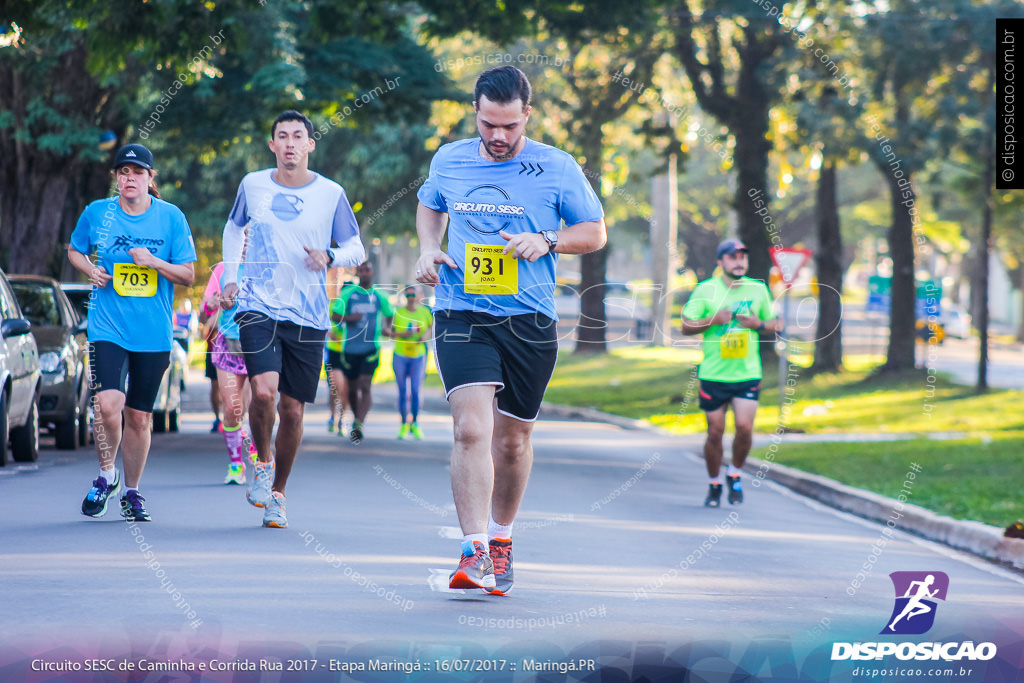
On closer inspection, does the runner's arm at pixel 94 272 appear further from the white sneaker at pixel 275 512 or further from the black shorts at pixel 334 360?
the black shorts at pixel 334 360

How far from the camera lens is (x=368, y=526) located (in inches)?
352

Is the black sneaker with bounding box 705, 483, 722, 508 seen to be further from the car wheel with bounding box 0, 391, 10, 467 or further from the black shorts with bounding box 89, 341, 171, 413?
the car wheel with bounding box 0, 391, 10, 467

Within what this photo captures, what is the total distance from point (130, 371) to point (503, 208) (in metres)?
2.92

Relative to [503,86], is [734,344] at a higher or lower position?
lower

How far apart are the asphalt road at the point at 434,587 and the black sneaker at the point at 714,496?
→ 9 cm

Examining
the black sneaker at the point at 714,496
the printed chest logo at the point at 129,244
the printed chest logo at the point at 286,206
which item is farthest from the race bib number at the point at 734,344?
the printed chest logo at the point at 129,244

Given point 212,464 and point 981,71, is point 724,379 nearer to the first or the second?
point 212,464

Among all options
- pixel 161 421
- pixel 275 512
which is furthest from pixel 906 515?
pixel 161 421

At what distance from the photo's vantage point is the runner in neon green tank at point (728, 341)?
37.6 feet

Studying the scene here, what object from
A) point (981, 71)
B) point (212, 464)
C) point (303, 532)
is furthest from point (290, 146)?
point (981, 71)

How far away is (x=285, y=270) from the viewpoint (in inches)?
317

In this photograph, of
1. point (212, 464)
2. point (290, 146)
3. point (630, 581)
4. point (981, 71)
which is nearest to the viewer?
point (630, 581)

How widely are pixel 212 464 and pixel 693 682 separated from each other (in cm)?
826

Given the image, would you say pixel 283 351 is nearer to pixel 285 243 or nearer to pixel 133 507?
pixel 285 243
